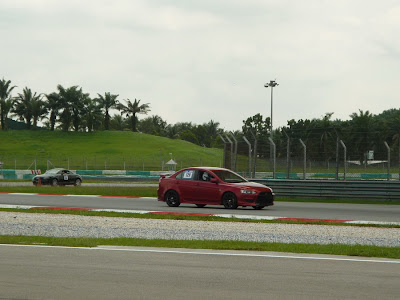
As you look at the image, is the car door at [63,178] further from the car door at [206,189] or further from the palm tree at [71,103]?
the palm tree at [71,103]

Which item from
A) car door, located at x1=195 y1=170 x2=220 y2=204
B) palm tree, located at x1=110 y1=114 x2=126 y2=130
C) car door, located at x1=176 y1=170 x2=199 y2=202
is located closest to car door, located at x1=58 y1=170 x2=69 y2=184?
car door, located at x1=176 y1=170 x2=199 y2=202

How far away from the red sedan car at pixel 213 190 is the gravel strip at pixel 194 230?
4.56m

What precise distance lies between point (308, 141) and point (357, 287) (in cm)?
1836

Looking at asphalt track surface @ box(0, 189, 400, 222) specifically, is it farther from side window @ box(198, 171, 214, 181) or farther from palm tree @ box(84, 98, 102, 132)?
palm tree @ box(84, 98, 102, 132)

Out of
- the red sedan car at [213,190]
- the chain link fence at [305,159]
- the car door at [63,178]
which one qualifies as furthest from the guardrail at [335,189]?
the car door at [63,178]

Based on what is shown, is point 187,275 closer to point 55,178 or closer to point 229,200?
point 229,200

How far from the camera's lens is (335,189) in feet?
83.9

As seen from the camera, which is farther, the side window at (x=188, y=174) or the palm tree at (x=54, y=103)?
the palm tree at (x=54, y=103)

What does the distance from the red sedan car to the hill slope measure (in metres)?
72.9

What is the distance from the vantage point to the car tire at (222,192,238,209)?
21.1 m

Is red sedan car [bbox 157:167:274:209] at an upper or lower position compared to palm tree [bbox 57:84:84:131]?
lower

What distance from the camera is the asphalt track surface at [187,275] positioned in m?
7.05

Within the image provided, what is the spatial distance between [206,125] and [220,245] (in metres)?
163

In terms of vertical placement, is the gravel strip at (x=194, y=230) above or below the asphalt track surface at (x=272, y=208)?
below
